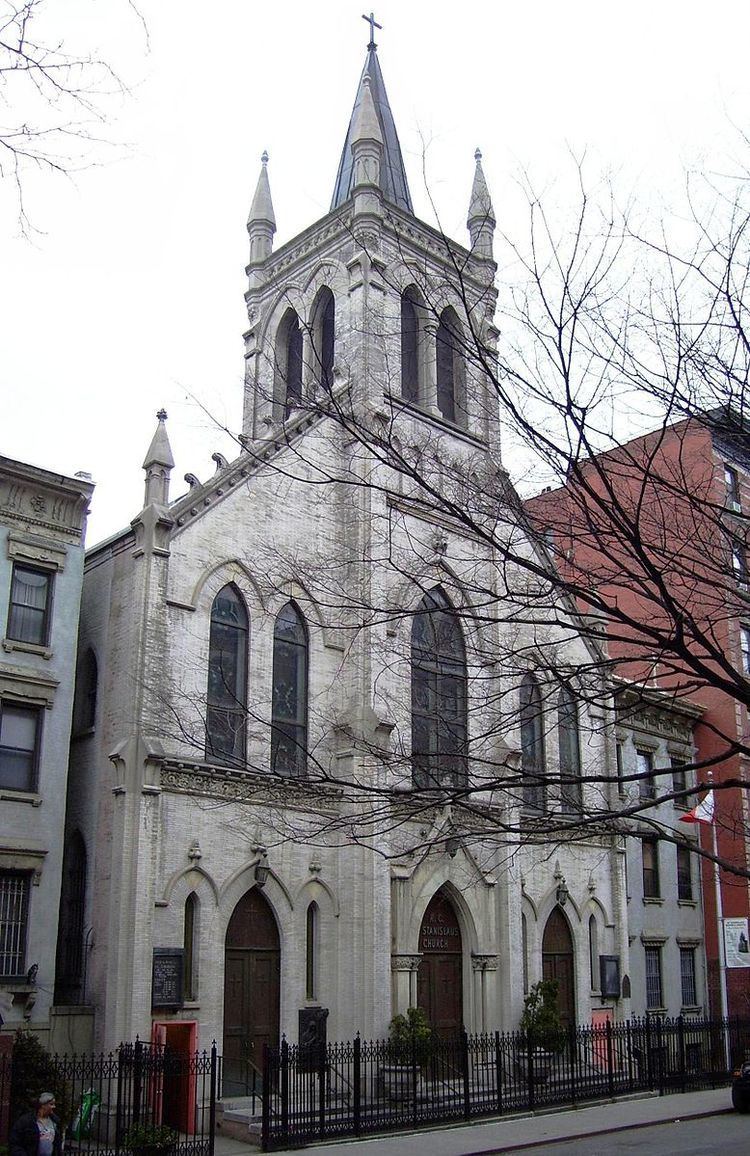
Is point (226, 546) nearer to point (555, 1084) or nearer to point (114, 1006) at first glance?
point (114, 1006)

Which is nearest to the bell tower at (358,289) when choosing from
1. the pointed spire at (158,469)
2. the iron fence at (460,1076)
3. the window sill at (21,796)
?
the pointed spire at (158,469)

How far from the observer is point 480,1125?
22.1m

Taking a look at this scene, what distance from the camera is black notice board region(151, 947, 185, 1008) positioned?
68.6ft

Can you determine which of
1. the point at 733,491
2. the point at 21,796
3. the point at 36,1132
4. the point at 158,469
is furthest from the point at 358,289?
the point at 36,1132

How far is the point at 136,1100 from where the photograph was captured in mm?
17859

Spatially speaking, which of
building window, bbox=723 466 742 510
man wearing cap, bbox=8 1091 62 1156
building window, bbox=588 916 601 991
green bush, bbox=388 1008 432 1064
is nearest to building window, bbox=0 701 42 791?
man wearing cap, bbox=8 1091 62 1156

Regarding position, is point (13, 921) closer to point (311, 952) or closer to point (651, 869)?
point (311, 952)

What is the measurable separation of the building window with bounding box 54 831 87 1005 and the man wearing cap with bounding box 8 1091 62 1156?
23.2ft

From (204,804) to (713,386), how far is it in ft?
50.5

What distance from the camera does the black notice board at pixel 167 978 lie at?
68.6ft

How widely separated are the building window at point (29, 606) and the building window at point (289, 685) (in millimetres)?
5094

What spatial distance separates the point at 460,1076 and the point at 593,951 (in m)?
7.43

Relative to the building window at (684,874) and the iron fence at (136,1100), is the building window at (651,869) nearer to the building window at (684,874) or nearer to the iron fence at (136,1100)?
the building window at (684,874)

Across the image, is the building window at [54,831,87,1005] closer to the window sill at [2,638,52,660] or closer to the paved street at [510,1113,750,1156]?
the window sill at [2,638,52,660]
